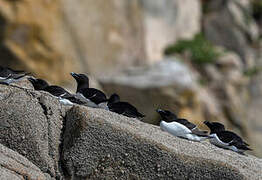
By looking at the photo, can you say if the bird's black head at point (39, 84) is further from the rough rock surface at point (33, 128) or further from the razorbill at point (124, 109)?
the rough rock surface at point (33, 128)

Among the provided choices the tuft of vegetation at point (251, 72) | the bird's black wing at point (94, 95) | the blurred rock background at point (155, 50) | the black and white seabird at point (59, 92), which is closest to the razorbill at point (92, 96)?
the bird's black wing at point (94, 95)

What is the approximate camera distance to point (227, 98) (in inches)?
998

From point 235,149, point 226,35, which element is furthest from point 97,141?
point 226,35

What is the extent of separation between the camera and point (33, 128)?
862cm

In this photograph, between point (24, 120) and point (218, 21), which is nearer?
point (24, 120)

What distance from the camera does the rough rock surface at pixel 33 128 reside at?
28.0 ft

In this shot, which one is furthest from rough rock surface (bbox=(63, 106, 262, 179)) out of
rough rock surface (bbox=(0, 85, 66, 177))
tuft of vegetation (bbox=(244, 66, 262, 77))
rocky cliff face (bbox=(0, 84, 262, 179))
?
tuft of vegetation (bbox=(244, 66, 262, 77))

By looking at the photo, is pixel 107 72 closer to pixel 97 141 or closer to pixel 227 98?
pixel 227 98

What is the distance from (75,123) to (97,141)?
35 centimetres

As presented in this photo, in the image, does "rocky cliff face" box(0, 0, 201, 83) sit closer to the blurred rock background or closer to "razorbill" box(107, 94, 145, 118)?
the blurred rock background

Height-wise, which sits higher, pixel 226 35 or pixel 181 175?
pixel 226 35

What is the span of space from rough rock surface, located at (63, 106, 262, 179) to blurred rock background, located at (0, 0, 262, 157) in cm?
1054

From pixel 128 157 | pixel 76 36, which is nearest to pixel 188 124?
pixel 128 157

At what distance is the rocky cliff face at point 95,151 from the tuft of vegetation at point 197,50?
1660 centimetres
